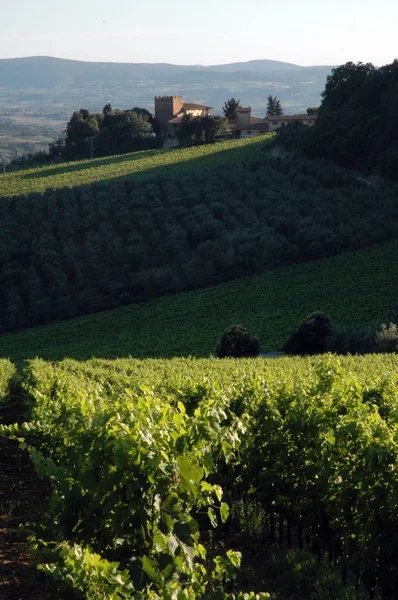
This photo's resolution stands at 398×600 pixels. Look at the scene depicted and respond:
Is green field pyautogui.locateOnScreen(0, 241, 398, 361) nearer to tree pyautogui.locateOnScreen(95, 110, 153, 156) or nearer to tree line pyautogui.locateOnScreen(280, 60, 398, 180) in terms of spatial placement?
tree line pyautogui.locateOnScreen(280, 60, 398, 180)

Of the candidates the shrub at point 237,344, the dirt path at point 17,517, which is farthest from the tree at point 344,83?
the dirt path at point 17,517

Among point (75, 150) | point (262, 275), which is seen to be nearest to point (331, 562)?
point (262, 275)

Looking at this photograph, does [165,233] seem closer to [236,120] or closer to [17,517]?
[17,517]

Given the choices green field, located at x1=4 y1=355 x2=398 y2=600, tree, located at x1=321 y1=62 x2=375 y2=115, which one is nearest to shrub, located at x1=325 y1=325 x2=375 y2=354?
green field, located at x1=4 y1=355 x2=398 y2=600

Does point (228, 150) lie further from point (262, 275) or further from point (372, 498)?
point (372, 498)

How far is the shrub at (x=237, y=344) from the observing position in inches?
1441

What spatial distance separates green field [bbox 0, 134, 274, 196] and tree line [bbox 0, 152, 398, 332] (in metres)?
5.61

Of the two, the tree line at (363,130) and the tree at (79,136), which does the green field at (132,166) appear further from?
the tree at (79,136)

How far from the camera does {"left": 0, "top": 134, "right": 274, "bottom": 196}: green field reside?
68.6m

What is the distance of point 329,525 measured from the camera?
1100 centimetres

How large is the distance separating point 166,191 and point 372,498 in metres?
52.6

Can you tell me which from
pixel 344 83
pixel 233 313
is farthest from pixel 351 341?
pixel 344 83

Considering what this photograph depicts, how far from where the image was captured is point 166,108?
102125 millimetres

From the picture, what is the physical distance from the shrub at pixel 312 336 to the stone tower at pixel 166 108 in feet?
216
